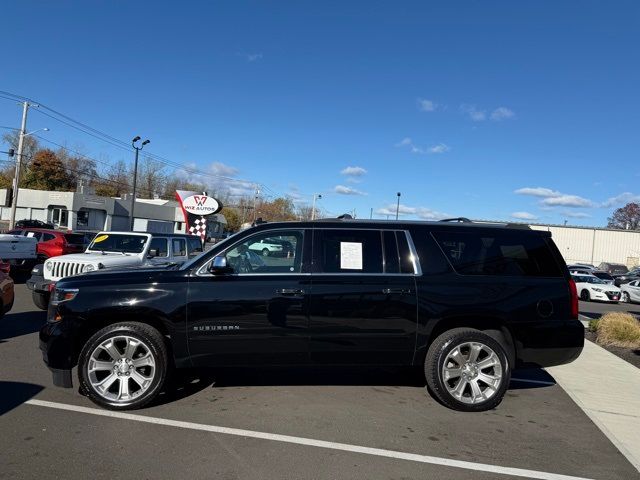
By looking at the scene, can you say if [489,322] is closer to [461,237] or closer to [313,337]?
[461,237]

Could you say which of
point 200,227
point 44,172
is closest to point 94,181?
point 44,172

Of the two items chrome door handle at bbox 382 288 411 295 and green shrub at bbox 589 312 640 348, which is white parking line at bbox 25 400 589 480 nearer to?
chrome door handle at bbox 382 288 411 295

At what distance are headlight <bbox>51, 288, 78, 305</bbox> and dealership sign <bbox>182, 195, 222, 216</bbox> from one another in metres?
15.1

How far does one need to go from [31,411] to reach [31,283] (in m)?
6.15

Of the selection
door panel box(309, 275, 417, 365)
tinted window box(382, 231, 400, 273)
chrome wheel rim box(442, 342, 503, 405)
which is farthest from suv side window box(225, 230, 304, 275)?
chrome wheel rim box(442, 342, 503, 405)

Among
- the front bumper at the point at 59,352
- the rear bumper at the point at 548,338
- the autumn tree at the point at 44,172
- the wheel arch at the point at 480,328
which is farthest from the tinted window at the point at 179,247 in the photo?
the autumn tree at the point at 44,172

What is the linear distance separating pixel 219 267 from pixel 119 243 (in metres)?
7.58

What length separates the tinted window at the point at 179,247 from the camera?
1236cm

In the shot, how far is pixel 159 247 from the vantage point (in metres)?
11.9

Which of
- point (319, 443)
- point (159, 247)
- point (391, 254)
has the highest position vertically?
point (391, 254)

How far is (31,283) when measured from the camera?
10.1 metres

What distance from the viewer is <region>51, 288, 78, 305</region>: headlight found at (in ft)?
16.5

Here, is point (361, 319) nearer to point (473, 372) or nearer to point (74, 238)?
point (473, 372)

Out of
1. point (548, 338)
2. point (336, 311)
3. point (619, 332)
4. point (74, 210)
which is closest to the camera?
point (336, 311)
